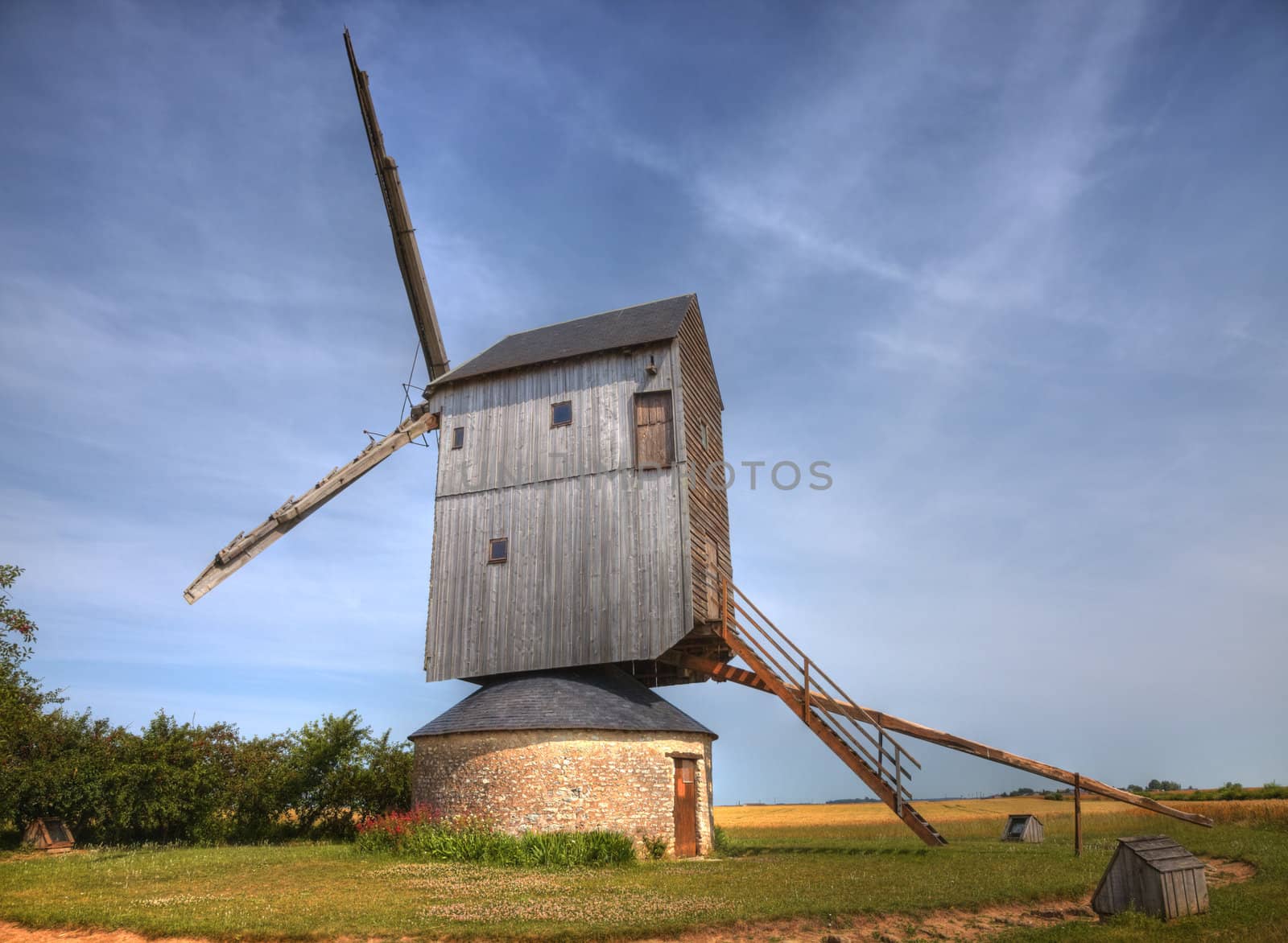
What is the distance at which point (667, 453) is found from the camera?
21.8m

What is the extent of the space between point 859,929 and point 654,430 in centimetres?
1306

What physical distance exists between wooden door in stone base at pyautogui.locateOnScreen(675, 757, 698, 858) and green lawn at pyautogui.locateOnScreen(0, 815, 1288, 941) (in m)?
1.14

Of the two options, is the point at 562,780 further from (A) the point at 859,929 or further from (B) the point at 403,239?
(B) the point at 403,239

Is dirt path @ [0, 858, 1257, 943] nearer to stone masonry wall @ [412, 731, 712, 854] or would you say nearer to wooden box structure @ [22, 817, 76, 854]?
stone masonry wall @ [412, 731, 712, 854]

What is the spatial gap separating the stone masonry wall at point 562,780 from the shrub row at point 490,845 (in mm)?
357

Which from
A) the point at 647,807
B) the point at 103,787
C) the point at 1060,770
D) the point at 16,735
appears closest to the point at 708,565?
the point at 647,807

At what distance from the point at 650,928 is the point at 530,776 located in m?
8.25

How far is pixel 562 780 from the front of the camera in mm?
18797

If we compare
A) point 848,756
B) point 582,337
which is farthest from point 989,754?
point 582,337

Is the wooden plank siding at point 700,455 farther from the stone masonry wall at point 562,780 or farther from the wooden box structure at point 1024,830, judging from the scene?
the wooden box structure at point 1024,830

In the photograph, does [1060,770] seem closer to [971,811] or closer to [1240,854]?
[1240,854]

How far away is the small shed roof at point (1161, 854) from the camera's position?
1127 centimetres

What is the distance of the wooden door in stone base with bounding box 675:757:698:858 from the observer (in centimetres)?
1966

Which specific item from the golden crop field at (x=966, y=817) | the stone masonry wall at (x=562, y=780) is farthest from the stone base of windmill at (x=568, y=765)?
the golden crop field at (x=966, y=817)
